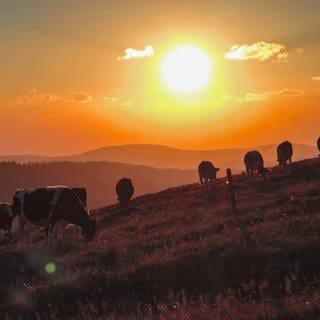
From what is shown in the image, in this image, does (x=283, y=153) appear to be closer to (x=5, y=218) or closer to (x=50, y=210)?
(x=5, y=218)

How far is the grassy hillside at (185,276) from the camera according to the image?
33.6 feet

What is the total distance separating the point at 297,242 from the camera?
48.8ft

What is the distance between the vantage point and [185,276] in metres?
14.3

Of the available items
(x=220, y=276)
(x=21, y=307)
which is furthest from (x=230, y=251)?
(x=21, y=307)

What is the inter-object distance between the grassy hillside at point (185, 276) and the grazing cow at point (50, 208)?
3.74 metres

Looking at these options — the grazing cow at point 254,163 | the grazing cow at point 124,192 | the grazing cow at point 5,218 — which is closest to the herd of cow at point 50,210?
the grazing cow at point 5,218

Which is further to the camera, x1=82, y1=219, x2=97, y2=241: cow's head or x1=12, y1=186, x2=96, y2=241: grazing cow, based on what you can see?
x1=82, y1=219, x2=97, y2=241: cow's head

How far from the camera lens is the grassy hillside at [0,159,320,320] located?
10227mm

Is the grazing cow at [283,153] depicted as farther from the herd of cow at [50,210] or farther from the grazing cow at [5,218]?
the herd of cow at [50,210]

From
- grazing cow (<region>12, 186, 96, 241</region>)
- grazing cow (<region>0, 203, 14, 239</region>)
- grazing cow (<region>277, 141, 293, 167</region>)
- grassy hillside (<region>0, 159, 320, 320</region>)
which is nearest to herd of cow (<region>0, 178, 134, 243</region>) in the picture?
grazing cow (<region>12, 186, 96, 241</region>)

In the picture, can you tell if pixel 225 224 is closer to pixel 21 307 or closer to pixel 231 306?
pixel 21 307

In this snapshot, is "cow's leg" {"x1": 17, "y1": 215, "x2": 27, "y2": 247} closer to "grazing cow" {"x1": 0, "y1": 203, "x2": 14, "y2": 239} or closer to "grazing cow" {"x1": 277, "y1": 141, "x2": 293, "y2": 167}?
"grazing cow" {"x1": 0, "y1": 203, "x2": 14, "y2": 239}

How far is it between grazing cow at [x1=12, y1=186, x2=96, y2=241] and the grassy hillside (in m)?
3.74

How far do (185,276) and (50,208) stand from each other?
12.5 meters
